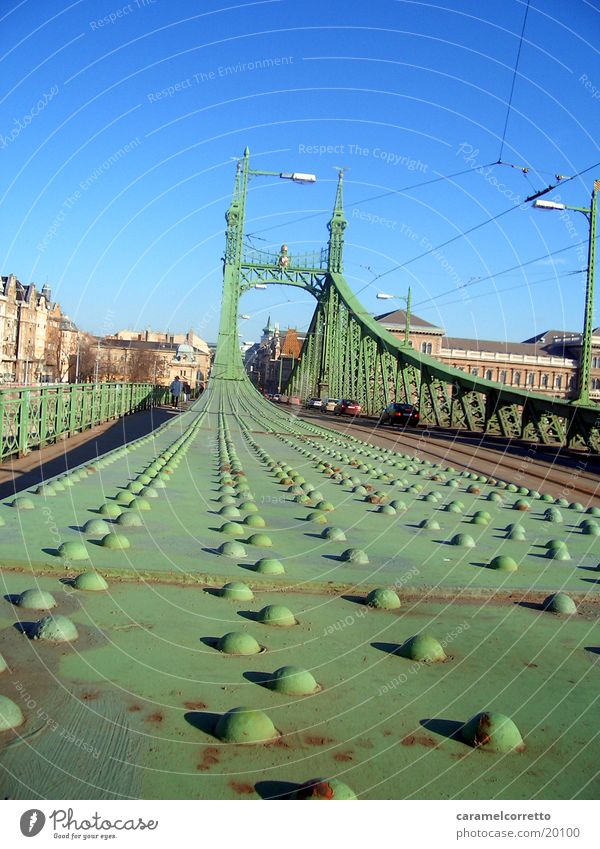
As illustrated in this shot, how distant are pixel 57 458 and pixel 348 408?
98.1 ft

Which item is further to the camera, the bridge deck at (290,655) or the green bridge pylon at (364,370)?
the green bridge pylon at (364,370)

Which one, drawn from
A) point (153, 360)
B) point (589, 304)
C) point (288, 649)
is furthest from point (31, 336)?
point (288, 649)

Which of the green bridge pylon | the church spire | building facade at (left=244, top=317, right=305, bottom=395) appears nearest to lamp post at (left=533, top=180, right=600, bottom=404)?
the green bridge pylon

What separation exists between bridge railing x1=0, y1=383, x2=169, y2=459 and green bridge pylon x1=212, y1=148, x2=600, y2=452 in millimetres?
10943

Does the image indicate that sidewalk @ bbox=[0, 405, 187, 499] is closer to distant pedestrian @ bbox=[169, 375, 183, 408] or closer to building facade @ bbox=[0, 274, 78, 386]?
distant pedestrian @ bbox=[169, 375, 183, 408]

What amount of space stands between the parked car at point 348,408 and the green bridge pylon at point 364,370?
23.6 inches

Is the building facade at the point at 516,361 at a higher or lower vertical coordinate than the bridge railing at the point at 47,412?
higher

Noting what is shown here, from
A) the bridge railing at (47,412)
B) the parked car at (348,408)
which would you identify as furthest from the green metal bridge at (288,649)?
the parked car at (348,408)

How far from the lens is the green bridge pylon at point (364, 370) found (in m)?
22.0

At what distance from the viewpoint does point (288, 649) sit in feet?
7.11

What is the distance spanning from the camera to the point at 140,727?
1653mm

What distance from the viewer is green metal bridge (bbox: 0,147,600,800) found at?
1548mm
